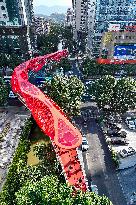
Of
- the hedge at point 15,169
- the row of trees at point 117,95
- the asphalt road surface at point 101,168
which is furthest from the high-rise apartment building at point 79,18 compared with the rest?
the hedge at point 15,169

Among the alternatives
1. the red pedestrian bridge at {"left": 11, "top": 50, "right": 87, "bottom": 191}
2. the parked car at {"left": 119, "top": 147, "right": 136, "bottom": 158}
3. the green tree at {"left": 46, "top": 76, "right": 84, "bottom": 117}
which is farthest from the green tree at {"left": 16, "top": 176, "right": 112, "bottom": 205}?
the green tree at {"left": 46, "top": 76, "right": 84, "bottom": 117}

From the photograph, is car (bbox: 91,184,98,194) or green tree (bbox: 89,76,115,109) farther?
green tree (bbox: 89,76,115,109)

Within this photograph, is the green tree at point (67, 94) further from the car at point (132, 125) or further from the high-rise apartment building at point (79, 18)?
the high-rise apartment building at point (79, 18)

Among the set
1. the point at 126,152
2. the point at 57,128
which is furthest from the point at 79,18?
the point at 126,152

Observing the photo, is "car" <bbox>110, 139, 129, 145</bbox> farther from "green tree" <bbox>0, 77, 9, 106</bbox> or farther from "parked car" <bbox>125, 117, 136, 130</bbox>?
"green tree" <bbox>0, 77, 9, 106</bbox>

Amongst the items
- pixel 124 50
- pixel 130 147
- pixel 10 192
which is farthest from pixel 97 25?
pixel 10 192

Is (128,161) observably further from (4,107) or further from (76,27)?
(76,27)
